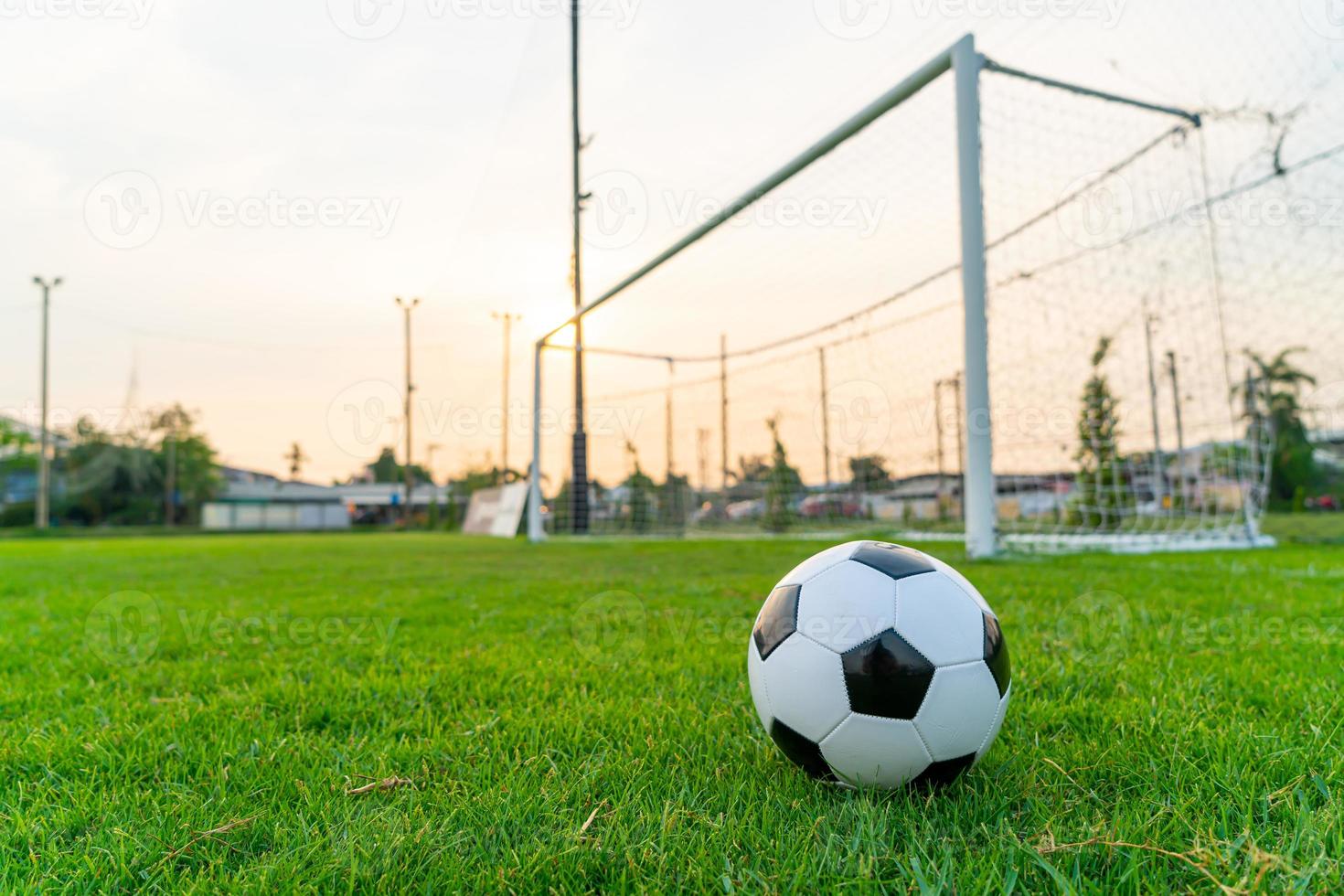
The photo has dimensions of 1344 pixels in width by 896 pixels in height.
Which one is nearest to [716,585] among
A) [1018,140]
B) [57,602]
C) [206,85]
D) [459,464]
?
[57,602]

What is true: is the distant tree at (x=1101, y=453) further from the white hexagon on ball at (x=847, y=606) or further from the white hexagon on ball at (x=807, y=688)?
the white hexagon on ball at (x=807, y=688)

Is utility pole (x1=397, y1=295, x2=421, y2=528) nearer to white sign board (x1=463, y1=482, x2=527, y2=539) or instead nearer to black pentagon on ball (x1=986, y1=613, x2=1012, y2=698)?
white sign board (x1=463, y1=482, x2=527, y2=539)

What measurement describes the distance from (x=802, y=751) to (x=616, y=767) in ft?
1.44

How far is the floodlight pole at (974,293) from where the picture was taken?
232 inches

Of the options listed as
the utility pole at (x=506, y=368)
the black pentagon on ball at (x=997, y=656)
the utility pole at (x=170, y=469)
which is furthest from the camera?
the utility pole at (x=170, y=469)

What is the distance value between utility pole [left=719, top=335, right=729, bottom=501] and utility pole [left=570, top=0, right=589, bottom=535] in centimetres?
301

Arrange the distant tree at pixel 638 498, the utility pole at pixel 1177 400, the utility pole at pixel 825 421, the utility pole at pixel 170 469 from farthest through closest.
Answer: the utility pole at pixel 170 469 → the distant tree at pixel 638 498 → the utility pole at pixel 825 421 → the utility pole at pixel 1177 400

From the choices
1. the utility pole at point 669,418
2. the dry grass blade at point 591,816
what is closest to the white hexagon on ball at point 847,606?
the dry grass blade at point 591,816

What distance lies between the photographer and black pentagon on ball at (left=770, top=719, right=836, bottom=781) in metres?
1.55

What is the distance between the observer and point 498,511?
2034 centimetres

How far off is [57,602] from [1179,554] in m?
10.2

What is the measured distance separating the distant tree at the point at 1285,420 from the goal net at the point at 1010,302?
413 mm

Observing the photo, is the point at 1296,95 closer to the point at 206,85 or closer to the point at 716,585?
the point at 716,585

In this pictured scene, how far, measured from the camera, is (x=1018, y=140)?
721 cm
